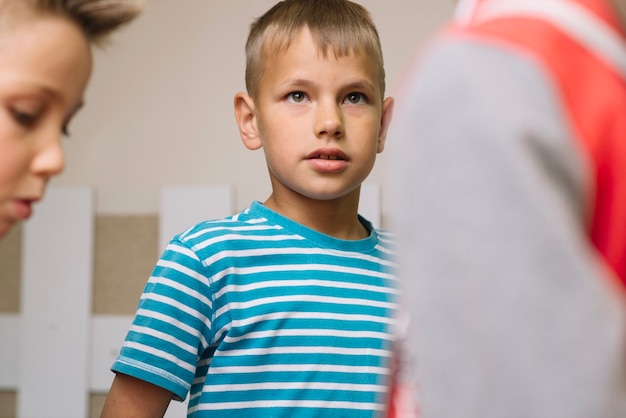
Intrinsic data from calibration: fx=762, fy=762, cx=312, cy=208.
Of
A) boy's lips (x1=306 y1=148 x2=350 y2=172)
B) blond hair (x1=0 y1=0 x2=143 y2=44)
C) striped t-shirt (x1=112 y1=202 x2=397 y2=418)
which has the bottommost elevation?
striped t-shirt (x1=112 y1=202 x2=397 y2=418)

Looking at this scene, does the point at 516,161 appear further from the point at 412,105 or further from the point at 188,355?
the point at 188,355

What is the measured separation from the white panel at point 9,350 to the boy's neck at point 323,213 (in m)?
0.75

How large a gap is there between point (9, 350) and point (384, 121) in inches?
36.5

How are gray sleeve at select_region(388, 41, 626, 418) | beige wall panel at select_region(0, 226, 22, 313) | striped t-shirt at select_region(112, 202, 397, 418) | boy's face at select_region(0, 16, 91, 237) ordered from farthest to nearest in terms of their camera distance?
1. beige wall panel at select_region(0, 226, 22, 313)
2. striped t-shirt at select_region(112, 202, 397, 418)
3. boy's face at select_region(0, 16, 91, 237)
4. gray sleeve at select_region(388, 41, 626, 418)

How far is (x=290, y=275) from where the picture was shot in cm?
93

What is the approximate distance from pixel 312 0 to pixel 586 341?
778 mm

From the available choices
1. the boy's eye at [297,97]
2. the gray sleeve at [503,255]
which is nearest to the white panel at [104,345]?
the boy's eye at [297,97]

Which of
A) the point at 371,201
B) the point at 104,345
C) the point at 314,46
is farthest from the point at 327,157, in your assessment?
the point at 104,345

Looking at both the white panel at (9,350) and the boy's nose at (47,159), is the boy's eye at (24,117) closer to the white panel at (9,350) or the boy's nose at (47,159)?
the boy's nose at (47,159)

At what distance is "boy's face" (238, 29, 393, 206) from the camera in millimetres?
911

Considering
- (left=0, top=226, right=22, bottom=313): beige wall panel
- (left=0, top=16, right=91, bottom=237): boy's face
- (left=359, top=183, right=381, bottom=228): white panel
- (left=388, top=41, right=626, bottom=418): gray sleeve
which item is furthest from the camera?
(left=0, top=226, right=22, bottom=313): beige wall panel

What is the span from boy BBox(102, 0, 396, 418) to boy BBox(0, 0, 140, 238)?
32 centimetres

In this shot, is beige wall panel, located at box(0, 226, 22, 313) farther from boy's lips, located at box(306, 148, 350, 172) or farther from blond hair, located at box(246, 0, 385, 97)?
boy's lips, located at box(306, 148, 350, 172)

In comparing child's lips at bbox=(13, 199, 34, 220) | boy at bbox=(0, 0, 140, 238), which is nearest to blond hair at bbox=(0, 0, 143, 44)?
boy at bbox=(0, 0, 140, 238)
